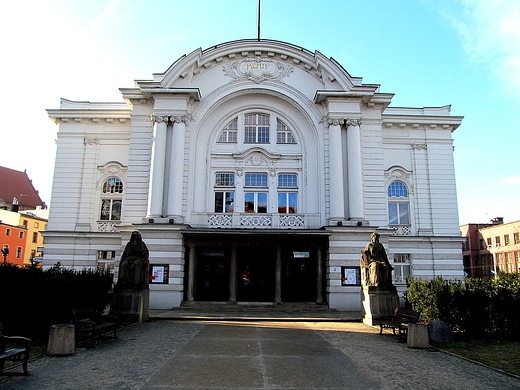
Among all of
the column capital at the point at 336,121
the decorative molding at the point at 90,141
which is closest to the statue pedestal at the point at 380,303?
the column capital at the point at 336,121

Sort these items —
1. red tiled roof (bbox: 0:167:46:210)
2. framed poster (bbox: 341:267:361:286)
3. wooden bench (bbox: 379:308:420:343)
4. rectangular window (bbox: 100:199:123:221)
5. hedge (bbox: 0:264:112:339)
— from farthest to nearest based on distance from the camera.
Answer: red tiled roof (bbox: 0:167:46:210)
rectangular window (bbox: 100:199:123:221)
framed poster (bbox: 341:267:361:286)
wooden bench (bbox: 379:308:420:343)
hedge (bbox: 0:264:112:339)

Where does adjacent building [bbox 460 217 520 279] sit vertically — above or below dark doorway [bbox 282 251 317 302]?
above

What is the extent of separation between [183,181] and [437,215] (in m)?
16.8

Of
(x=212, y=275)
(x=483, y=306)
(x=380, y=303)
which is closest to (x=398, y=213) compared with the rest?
(x=380, y=303)

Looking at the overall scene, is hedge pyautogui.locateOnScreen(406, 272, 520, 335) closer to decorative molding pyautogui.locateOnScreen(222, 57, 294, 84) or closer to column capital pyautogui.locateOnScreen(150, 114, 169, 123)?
decorative molding pyautogui.locateOnScreen(222, 57, 294, 84)

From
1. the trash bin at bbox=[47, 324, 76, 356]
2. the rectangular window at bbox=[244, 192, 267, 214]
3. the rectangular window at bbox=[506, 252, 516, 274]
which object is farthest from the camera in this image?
the rectangular window at bbox=[506, 252, 516, 274]

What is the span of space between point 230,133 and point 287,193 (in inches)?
215

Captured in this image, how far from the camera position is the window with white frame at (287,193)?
87.0ft

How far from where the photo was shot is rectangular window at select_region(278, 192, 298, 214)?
2648 centimetres

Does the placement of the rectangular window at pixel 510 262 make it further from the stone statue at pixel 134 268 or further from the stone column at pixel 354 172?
the stone statue at pixel 134 268

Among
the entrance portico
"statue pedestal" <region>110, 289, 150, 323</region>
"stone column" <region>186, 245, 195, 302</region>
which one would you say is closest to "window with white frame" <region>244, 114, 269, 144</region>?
the entrance portico

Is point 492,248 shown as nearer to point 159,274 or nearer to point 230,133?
point 230,133

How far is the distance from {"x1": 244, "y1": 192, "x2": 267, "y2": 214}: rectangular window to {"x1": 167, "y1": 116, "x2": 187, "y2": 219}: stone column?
4078 mm

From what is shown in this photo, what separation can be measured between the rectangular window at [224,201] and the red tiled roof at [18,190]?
5680 centimetres
